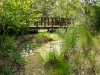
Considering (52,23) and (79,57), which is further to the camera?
(52,23)

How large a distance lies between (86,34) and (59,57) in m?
0.98

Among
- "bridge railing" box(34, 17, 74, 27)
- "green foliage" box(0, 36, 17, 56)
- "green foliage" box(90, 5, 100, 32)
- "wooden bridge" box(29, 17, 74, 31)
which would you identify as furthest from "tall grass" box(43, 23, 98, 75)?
"bridge railing" box(34, 17, 74, 27)

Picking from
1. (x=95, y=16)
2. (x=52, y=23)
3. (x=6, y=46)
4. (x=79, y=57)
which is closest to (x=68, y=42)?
(x=79, y=57)

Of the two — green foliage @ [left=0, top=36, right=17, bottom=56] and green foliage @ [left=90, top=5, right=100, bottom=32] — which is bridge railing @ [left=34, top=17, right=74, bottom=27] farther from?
green foliage @ [left=0, top=36, right=17, bottom=56]

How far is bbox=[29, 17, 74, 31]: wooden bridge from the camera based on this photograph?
10527 mm

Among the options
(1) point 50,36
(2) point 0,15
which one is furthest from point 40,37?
(2) point 0,15

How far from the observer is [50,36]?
7.96m

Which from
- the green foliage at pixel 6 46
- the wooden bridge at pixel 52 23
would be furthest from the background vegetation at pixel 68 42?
the wooden bridge at pixel 52 23

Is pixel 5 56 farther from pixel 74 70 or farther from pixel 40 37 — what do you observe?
pixel 40 37

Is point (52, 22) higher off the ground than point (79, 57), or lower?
lower

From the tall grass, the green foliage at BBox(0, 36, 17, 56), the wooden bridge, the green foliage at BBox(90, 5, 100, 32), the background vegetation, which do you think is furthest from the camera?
the wooden bridge

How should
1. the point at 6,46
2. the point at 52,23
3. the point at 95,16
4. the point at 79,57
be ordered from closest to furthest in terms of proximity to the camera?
the point at 79,57 → the point at 6,46 → the point at 95,16 → the point at 52,23

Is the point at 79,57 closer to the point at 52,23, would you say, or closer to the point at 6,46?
the point at 6,46

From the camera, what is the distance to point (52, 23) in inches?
433
